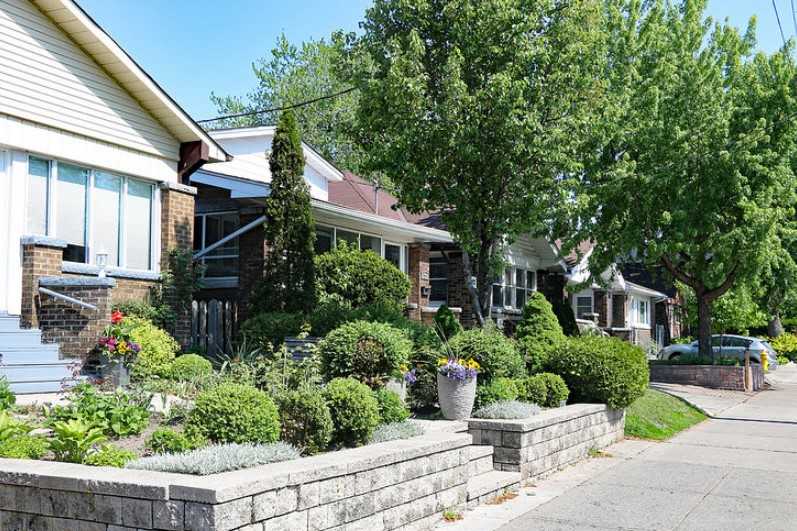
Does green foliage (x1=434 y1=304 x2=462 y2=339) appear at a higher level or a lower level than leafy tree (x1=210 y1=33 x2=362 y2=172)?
lower

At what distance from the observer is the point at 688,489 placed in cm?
916

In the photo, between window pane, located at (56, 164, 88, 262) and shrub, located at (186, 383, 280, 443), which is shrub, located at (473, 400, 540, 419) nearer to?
shrub, located at (186, 383, 280, 443)

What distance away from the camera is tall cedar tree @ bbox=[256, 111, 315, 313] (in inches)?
616

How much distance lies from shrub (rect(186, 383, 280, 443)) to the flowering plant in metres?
3.14

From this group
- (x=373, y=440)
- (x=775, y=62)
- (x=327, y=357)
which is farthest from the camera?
(x=775, y=62)

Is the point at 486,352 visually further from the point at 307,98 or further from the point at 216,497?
the point at 307,98

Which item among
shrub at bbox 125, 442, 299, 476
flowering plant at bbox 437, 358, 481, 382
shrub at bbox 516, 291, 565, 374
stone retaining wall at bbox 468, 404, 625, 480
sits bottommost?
stone retaining wall at bbox 468, 404, 625, 480

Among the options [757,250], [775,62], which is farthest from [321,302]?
[775,62]

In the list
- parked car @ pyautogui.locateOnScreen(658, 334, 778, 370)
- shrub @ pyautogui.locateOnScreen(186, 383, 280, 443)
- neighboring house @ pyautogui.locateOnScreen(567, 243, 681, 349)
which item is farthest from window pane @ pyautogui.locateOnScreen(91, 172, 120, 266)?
parked car @ pyautogui.locateOnScreen(658, 334, 778, 370)

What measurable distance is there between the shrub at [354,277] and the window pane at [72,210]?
5.23 meters

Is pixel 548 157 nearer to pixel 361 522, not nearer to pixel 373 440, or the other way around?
pixel 373 440

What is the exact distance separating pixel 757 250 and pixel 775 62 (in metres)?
5.89

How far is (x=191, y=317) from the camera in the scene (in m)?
15.6

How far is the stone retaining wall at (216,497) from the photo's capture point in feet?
16.5
